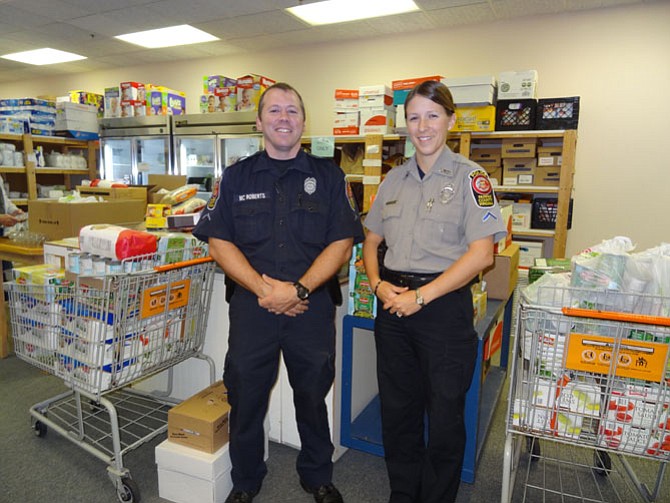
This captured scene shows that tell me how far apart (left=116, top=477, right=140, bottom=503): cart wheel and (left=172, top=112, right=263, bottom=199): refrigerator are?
3.74 metres

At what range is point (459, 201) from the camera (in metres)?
1.75

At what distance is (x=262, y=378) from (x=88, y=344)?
29.5 inches

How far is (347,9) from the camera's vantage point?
5.11 m

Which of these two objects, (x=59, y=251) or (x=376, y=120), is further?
(x=376, y=120)

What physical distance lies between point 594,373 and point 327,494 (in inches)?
47.7

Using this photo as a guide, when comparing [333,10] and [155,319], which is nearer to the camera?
[155,319]

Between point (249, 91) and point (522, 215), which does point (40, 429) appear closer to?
point (249, 91)

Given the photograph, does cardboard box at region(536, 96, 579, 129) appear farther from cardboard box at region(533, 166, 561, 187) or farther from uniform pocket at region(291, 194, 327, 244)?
uniform pocket at region(291, 194, 327, 244)

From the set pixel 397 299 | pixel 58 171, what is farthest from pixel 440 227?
pixel 58 171

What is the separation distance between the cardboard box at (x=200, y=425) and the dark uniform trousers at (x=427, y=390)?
72cm

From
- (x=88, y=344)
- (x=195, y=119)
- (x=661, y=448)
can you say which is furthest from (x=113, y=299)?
(x=195, y=119)

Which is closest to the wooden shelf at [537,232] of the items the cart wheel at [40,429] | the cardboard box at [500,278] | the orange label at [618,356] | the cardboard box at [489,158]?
the cardboard box at [489,158]

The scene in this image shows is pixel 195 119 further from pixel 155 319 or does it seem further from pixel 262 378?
pixel 262 378

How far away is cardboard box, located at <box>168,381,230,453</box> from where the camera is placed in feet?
6.65
